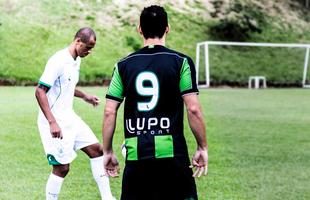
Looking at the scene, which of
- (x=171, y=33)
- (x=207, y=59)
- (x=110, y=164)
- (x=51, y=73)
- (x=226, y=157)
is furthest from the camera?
(x=171, y=33)

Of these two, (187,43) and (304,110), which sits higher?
(187,43)

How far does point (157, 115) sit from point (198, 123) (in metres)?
0.28

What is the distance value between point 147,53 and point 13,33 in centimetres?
3778

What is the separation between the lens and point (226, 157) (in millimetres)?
11961

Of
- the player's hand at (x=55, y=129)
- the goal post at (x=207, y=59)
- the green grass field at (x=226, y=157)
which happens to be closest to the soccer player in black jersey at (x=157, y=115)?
the player's hand at (x=55, y=129)

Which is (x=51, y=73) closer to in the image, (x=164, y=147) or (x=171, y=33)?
(x=164, y=147)

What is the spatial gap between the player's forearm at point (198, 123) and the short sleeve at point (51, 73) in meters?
2.64

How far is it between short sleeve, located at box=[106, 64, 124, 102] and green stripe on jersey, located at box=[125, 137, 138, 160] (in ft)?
0.94

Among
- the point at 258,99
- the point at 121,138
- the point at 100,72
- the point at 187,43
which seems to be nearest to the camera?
the point at 121,138

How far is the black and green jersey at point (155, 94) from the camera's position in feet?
15.6

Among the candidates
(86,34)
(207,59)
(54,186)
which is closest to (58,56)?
(86,34)

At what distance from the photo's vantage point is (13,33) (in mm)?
41500

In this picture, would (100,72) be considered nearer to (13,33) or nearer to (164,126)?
(13,33)

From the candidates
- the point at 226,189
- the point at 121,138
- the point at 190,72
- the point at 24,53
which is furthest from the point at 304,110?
the point at 24,53
